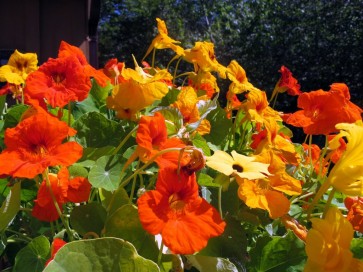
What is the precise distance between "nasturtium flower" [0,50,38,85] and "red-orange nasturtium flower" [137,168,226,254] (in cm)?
47

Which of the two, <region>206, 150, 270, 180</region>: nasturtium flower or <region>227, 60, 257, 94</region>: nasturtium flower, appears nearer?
<region>206, 150, 270, 180</region>: nasturtium flower

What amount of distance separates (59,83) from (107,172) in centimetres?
12

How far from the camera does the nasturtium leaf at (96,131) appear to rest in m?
0.76

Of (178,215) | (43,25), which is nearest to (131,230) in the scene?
(178,215)

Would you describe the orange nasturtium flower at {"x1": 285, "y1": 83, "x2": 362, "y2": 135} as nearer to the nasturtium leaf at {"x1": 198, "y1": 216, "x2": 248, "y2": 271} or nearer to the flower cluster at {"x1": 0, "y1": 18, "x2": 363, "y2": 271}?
the flower cluster at {"x1": 0, "y1": 18, "x2": 363, "y2": 271}

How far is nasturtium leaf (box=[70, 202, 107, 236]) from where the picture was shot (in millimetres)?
575

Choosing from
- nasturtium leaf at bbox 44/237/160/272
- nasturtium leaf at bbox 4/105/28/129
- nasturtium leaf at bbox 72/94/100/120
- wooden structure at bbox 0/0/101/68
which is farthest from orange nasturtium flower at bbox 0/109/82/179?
wooden structure at bbox 0/0/101/68

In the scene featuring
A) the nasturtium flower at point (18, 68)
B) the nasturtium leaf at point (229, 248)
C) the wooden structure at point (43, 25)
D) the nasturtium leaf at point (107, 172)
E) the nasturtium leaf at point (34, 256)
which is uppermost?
the nasturtium leaf at point (107, 172)

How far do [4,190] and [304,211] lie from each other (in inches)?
14.3

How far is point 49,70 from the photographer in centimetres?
69

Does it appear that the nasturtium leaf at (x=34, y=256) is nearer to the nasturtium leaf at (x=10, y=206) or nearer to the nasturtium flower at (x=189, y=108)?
the nasturtium leaf at (x=10, y=206)

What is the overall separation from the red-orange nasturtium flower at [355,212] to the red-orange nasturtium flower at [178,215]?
198mm

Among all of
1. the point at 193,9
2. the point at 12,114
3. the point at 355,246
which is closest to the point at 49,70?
the point at 12,114

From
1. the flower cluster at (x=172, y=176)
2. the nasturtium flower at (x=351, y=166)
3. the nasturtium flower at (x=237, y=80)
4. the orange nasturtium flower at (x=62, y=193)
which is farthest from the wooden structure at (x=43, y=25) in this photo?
the nasturtium flower at (x=351, y=166)
